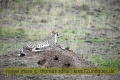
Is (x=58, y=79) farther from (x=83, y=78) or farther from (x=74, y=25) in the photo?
(x=74, y=25)

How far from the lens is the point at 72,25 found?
8.60 m

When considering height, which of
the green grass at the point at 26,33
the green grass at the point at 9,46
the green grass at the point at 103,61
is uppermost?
the green grass at the point at 26,33

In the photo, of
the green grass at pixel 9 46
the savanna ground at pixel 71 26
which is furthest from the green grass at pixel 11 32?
the green grass at pixel 9 46

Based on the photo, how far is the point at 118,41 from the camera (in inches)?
309

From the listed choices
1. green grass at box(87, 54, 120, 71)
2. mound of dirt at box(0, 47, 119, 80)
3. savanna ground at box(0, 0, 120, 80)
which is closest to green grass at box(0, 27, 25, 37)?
savanna ground at box(0, 0, 120, 80)

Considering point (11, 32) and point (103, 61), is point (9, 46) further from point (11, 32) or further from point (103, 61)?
point (103, 61)

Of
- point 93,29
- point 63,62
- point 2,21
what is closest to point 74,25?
point 93,29

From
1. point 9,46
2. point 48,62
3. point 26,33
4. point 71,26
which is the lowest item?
point 48,62

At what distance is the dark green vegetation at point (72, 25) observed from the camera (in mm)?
7125

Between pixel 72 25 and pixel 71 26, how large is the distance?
10cm

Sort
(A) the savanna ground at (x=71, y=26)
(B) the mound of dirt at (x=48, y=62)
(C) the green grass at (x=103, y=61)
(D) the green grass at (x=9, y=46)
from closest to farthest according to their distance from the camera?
(B) the mound of dirt at (x=48, y=62) < (C) the green grass at (x=103, y=61) < (D) the green grass at (x=9, y=46) < (A) the savanna ground at (x=71, y=26)

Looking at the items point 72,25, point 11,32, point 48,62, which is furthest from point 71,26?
point 48,62

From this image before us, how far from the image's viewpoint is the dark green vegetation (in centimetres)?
712

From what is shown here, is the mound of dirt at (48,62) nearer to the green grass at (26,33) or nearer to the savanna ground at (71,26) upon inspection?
the savanna ground at (71,26)
